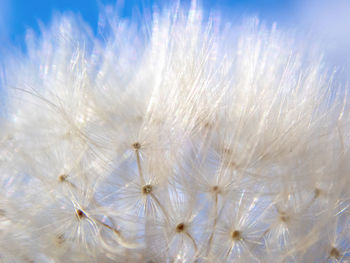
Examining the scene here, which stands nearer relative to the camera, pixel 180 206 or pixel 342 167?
pixel 180 206

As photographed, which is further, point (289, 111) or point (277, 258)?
point (289, 111)

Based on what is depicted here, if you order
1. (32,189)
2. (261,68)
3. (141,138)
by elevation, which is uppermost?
(261,68)

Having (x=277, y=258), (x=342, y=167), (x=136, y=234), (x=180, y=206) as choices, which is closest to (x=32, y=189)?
(x=136, y=234)

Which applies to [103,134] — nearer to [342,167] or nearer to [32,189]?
[32,189]

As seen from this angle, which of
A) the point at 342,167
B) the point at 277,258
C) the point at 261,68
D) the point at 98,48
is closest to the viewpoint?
the point at 277,258

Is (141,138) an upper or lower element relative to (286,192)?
upper

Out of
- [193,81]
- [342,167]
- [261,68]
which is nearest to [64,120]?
[193,81]

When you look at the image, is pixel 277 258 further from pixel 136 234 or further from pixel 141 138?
pixel 141 138

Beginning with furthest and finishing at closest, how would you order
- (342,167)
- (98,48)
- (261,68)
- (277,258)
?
(98,48) < (261,68) < (342,167) < (277,258)
